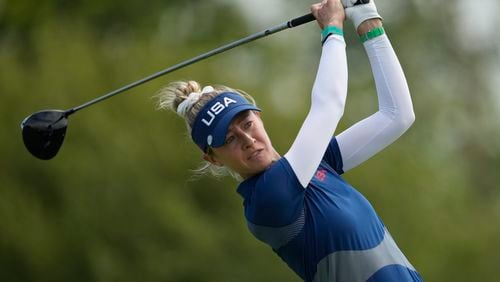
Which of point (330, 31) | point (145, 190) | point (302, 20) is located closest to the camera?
point (330, 31)

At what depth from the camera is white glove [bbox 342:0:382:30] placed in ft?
16.0

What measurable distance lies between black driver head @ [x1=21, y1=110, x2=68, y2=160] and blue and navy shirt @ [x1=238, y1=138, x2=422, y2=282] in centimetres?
130

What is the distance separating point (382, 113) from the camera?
198 inches

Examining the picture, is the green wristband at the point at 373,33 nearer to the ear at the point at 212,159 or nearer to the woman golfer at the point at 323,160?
the woman golfer at the point at 323,160

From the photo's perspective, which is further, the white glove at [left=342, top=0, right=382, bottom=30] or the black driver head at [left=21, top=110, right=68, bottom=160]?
the black driver head at [left=21, top=110, right=68, bottom=160]

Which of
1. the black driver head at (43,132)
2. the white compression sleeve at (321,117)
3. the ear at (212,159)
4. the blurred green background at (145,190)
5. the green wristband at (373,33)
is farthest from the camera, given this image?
the blurred green background at (145,190)

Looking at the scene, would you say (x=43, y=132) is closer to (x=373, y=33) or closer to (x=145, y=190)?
(x=373, y=33)

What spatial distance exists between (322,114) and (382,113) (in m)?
0.46

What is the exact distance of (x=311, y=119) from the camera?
15.2ft

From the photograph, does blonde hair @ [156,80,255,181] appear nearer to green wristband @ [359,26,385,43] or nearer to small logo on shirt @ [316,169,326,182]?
small logo on shirt @ [316,169,326,182]

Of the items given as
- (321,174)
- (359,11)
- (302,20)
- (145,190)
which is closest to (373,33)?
(359,11)

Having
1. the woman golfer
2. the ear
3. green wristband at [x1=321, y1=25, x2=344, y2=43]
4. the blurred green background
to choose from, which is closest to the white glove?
the woman golfer

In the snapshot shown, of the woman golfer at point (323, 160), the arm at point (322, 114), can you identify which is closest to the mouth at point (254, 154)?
the woman golfer at point (323, 160)

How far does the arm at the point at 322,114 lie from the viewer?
15.2 ft
